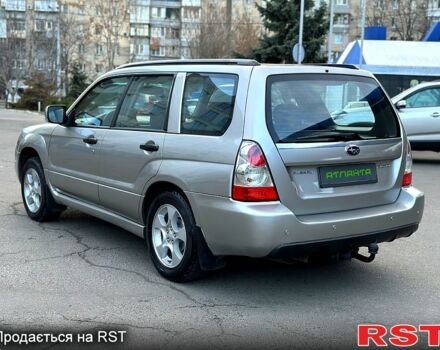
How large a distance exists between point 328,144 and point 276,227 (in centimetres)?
76

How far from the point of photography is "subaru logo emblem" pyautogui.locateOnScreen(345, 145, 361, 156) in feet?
13.8

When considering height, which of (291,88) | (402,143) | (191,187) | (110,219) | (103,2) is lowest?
(110,219)

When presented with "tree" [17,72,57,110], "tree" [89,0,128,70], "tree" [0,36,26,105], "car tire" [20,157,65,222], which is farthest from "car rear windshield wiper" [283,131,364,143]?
"tree" [89,0,128,70]

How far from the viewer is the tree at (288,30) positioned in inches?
1172

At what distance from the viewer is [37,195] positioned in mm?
6484

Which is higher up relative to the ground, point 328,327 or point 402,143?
point 402,143

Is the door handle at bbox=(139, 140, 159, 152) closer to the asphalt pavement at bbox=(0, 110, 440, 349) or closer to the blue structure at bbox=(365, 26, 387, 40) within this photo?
the asphalt pavement at bbox=(0, 110, 440, 349)

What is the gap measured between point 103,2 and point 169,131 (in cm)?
5355

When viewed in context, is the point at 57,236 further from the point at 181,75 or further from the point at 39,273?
the point at 181,75

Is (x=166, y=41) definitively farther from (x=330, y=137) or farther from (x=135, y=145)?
(x=330, y=137)

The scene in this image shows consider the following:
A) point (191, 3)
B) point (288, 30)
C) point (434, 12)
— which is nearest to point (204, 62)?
point (288, 30)

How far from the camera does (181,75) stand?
4676 mm

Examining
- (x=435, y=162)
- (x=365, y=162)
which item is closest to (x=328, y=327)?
(x=365, y=162)

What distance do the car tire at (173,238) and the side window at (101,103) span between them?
1.17 m
